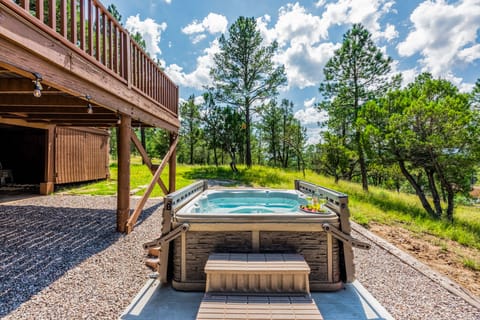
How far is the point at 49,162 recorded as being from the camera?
7.17 metres

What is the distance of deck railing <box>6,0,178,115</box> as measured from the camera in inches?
87.6

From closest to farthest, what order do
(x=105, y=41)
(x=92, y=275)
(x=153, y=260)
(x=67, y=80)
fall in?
(x=67, y=80) < (x=92, y=275) < (x=153, y=260) < (x=105, y=41)

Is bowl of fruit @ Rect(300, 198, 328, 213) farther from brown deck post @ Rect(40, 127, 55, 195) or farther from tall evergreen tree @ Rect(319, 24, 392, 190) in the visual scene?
tall evergreen tree @ Rect(319, 24, 392, 190)

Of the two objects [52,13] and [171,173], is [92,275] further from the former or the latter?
[171,173]

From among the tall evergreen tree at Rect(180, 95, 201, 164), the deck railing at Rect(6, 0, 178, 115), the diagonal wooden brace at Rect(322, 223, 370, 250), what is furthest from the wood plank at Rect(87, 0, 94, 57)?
the tall evergreen tree at Rect(180, 95, 201, 164)

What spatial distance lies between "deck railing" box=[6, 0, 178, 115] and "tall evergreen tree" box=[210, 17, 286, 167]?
8698 mm

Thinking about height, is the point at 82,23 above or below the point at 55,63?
above

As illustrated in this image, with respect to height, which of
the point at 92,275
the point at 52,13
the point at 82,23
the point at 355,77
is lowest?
the point at 92,275

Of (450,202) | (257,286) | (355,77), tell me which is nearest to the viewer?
(257,286)

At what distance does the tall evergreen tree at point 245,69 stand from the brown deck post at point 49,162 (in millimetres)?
8810

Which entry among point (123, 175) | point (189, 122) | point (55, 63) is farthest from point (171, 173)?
point (189, 122)

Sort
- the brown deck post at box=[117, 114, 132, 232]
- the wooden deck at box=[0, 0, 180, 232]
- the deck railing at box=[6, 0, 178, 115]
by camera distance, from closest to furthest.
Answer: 1. the wooden deck at box=[0, 0, 180, 232]
2. the deck railing at box=[6, 0, 178, 115]
3. the brown deck post at box=[117, 114, 132, 232]

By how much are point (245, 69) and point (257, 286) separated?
1353 cm

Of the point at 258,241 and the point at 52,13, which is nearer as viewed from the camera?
the point at 52,13
